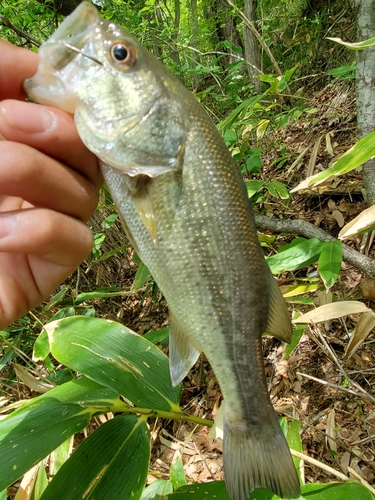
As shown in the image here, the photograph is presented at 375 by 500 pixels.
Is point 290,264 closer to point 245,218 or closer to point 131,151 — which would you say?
point 245,218

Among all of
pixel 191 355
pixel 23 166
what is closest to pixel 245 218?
pixel 191 355

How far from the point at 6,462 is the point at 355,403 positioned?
176 cm

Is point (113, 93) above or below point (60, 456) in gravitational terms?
above

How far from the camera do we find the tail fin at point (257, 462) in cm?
108

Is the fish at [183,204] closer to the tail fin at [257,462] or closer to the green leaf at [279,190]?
the tail fin at [257,462]

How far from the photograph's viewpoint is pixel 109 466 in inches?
51.1

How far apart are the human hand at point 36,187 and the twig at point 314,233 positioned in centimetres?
148

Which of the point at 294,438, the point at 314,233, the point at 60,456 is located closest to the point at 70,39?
the point at 294,438

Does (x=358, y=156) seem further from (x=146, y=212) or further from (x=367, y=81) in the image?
(x=367, y=81)

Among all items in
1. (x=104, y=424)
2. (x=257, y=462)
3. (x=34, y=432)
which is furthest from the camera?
(x=104, y=424)

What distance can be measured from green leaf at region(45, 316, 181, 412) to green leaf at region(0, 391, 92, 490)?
0.16 meters

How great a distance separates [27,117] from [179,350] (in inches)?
30.6

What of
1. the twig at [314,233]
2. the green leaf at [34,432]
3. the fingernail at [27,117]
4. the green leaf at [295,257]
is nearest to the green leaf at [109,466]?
the green leaf at [34,432]

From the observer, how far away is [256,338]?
44.5 inches
